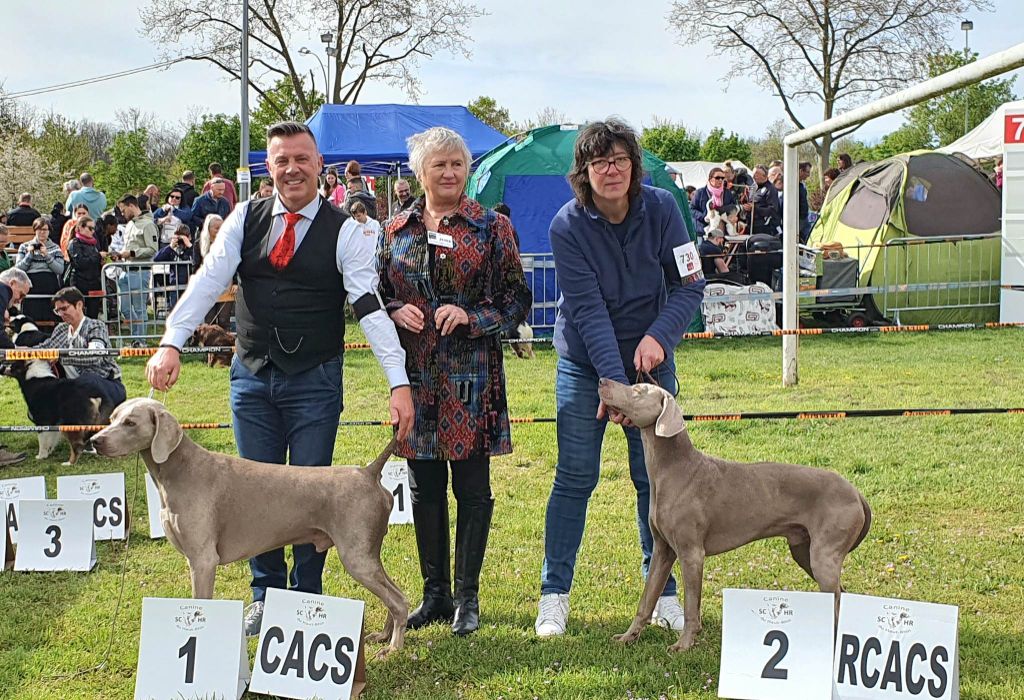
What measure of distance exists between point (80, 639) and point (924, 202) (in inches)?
464

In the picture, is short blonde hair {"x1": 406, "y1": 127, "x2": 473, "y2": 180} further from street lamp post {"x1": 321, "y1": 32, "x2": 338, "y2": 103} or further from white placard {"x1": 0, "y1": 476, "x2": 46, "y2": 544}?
street lamp post {"x1": 321, "y1": 32, "x2": 338, "y2": 103}

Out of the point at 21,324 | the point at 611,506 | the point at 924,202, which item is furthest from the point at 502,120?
the point at 611,506

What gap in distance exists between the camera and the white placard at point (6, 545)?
4.71m

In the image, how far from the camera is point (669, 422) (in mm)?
3363

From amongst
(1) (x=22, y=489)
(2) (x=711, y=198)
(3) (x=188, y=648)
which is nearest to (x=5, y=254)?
(1) (x=22, y=489)

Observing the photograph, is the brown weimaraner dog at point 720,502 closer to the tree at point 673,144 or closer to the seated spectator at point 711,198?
the seated spectator at point 711,198

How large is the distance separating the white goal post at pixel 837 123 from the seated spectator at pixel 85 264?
7970mm

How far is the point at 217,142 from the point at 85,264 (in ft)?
60.9

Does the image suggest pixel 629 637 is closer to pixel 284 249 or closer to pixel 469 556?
pixel 469 556

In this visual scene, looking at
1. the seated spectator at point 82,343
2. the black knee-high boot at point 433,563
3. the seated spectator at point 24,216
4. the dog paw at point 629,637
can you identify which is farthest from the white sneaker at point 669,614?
the seated spectator at point 24,216

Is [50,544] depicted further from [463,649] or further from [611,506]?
[611,506]

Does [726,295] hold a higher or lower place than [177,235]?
lower

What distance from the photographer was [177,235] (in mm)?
12047

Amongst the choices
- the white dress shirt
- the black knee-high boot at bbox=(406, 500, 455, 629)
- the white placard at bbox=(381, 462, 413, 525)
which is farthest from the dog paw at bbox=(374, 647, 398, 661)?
the white placard at bbox=(381, 462, 413, 525)
